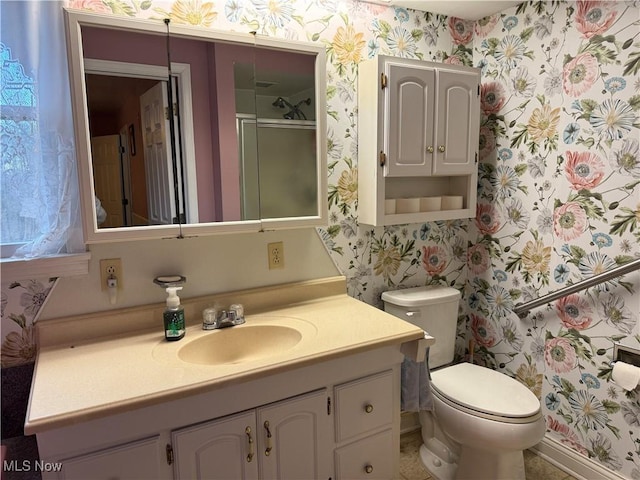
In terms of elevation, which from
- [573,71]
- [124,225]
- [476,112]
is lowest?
[124,225]

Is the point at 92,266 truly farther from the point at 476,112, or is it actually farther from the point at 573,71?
the point at 573,71

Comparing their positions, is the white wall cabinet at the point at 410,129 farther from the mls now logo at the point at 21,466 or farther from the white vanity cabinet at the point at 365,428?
the mls now logo at the point at 21,466

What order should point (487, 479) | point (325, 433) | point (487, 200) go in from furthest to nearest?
1. point (487, 200)
2. point (487, 479)
3. point (325, 433)

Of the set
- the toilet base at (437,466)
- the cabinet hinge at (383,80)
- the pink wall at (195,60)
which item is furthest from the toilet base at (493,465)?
the cabinet hinge at (383,80)

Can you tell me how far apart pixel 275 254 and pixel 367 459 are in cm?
83

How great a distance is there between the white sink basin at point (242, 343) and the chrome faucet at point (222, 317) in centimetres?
2

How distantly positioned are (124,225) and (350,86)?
42.7 inches

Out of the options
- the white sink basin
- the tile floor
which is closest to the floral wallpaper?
the tile floor

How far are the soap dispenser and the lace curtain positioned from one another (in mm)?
376

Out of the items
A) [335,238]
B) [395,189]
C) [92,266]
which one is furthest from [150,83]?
[395,189]

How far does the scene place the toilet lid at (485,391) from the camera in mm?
1658

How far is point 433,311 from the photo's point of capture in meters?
2.02

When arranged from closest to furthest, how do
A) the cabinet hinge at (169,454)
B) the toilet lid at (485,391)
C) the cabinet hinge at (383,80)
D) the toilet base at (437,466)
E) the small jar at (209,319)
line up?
the cabinet hinge at (169,454) < the small jar at (209,319) < the toilet lid at (485,391) < the cabinet hinge at (383,80) < the toilet base at (437,466)

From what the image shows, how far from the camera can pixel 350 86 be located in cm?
187
